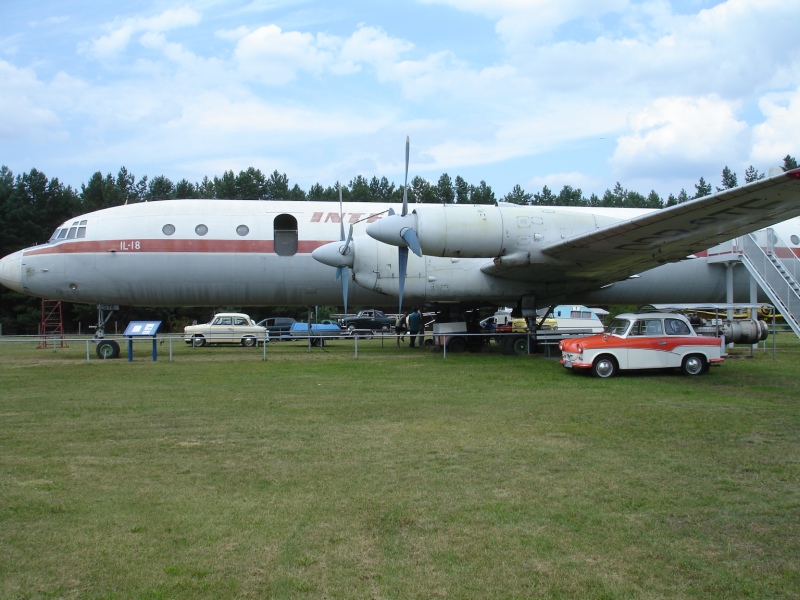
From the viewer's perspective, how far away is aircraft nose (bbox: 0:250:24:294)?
1945cm

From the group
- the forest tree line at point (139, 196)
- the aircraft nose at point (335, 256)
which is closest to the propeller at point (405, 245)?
the aircraft nose at point (335, 256)

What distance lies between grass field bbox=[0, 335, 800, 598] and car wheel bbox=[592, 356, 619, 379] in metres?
2.26

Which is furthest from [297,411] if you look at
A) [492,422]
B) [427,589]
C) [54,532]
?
[427,589]

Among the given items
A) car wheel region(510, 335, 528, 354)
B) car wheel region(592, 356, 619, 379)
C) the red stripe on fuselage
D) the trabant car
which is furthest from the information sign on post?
car wheel region(592, 356, 619, 379)

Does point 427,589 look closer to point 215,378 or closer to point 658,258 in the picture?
point 215,378

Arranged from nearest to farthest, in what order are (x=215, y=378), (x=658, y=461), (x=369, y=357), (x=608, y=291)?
1. (x=658, y=461)
2. (x=215, y=378)
3. (x=369, y=357)
4. (x=608, y=291)

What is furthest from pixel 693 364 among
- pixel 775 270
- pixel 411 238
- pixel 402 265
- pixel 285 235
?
pixel 285 235

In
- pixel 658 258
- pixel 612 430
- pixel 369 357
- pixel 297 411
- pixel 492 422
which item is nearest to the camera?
pixel 612 430

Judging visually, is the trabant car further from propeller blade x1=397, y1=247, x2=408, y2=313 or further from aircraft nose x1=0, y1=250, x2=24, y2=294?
aircraft nose x1=0, y1=250, x2=24, y2=294

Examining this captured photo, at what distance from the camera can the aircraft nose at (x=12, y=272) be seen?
19453 millimetres

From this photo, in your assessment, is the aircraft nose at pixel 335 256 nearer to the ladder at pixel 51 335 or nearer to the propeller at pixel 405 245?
the propeller at pixel 405 245

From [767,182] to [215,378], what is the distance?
37.1 ft

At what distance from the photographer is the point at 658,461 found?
682 cm

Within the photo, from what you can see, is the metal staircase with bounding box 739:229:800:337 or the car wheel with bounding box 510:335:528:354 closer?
the metal staircase with bounding box 739:229:800:337
